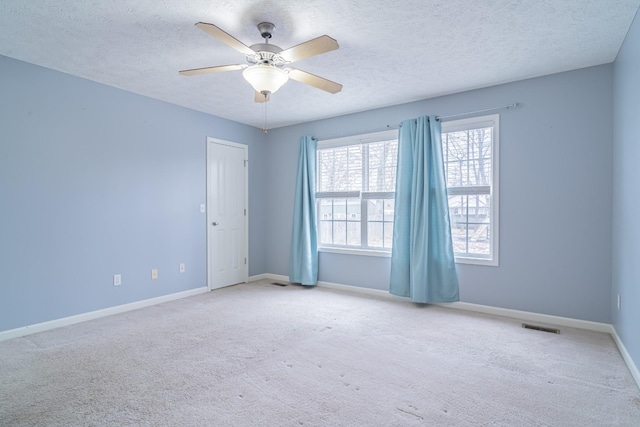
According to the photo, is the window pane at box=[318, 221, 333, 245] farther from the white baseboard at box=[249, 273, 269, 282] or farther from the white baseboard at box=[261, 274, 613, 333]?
the white baseboard at box=[249, 273, 269, 282]

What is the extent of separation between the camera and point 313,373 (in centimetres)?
246

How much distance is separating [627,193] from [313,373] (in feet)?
8.93

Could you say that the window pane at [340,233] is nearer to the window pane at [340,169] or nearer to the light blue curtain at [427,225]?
the window pane at [340,169]

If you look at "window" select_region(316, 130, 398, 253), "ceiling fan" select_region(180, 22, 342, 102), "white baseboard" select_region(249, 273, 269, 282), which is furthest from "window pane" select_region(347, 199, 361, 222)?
"ceiling fan" select_region(180, 22, 342, 102)

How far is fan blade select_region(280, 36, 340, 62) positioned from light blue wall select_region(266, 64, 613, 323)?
230 centimetres

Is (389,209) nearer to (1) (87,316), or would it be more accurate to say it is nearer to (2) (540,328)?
(2) (540,328)

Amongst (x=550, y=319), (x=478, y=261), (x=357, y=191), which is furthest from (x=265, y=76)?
(x=550, y=319)

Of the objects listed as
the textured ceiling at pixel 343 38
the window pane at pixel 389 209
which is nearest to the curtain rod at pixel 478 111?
the textured ceiling at pixel 343 38

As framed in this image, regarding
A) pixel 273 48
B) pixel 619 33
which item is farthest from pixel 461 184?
pixel 273 48

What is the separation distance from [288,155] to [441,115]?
241cm

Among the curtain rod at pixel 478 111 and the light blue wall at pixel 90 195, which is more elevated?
the curtain rod at pixel 478 111

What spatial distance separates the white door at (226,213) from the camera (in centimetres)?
490

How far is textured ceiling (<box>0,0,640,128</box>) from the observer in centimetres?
232

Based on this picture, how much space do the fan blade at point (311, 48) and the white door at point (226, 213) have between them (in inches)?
109
